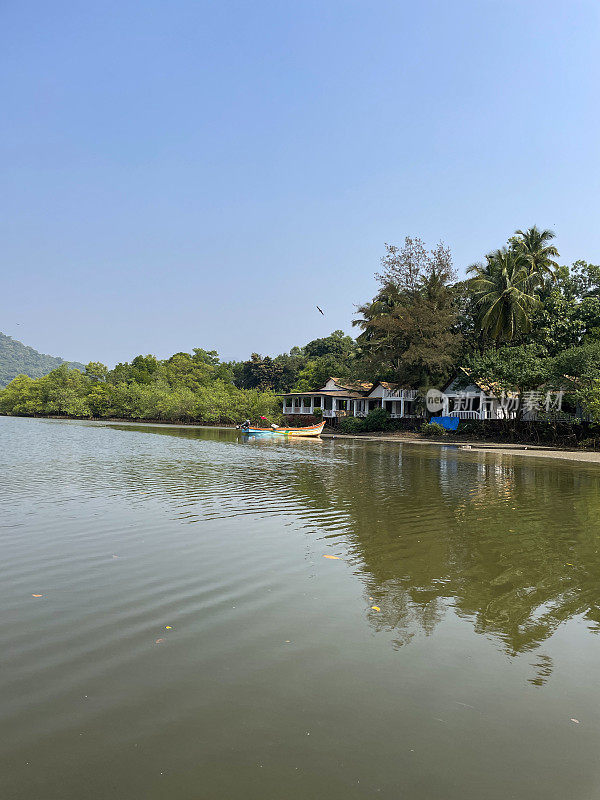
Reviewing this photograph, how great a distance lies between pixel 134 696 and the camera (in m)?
3.38

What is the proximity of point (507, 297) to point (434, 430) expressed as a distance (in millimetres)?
11239

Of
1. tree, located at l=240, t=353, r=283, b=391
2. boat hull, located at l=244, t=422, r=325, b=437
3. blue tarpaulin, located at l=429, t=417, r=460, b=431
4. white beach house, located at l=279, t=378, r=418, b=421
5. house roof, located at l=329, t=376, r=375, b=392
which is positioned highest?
tree, located at l=240, t=353, r=283, b=391

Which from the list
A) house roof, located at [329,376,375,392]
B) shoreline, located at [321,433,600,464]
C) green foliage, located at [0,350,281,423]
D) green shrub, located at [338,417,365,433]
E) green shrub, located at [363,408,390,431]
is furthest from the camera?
green foliage, located at [0,350,281,423]

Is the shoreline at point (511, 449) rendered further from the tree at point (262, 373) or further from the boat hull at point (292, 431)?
the tree at point (262, 373)

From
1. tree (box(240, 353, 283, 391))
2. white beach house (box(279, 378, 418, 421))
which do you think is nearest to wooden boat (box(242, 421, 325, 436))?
white beach house (box(279, 378, 418, 421))

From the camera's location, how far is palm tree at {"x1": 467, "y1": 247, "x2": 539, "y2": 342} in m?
39.5

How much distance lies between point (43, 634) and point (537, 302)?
4218 centimetres

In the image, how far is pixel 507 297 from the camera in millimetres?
39906

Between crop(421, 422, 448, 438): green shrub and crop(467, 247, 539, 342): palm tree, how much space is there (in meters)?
8.12

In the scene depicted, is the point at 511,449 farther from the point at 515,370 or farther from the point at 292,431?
the point at 292,431

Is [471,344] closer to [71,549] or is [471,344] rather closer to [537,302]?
[537,302]

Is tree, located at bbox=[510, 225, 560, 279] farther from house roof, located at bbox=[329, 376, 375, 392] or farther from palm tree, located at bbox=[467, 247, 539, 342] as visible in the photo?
house roof, located at bbox=[329, 376, 375, 392]

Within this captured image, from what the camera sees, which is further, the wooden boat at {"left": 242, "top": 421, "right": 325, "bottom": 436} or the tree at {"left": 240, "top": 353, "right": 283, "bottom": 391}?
the tree at {"left": 240, "top": 353, "right": 283, "bottom": 391}

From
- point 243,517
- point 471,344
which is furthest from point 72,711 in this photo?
point 471,344
